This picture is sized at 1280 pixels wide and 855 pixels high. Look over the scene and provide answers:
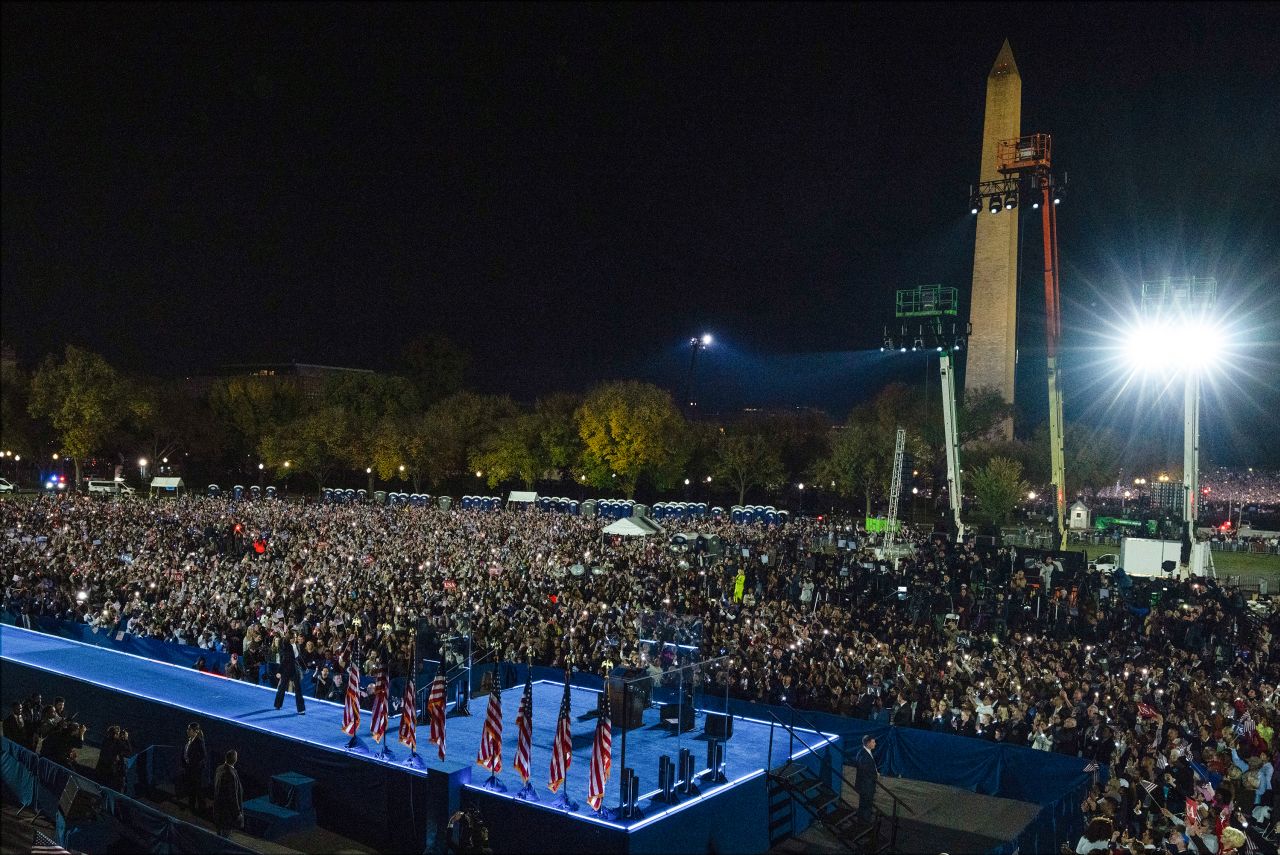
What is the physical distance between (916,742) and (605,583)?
1169cm

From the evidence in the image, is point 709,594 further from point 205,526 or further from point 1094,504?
point 1094,504

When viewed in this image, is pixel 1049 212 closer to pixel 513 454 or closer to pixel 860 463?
pixel 860 463

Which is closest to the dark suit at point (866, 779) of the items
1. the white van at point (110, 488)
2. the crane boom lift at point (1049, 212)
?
the crane boom lift at point (1049, 212)

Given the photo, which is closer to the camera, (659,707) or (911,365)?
(659,707)

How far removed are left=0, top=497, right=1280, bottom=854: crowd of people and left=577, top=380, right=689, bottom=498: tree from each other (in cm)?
2823

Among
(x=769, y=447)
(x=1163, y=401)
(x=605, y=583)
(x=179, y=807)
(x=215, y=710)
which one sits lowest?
(x=179, y=807)

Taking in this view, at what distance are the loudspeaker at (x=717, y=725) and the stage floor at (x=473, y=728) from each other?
1.28 feet

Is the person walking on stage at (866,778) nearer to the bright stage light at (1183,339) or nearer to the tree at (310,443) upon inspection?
the bright stage light at (1183,339)

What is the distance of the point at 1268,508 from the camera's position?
3287 inches

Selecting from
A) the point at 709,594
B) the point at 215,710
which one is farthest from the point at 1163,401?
the point at 215,710

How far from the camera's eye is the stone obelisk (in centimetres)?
6369

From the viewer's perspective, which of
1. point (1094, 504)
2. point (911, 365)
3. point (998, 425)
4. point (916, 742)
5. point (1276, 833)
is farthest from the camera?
point (911, 365)

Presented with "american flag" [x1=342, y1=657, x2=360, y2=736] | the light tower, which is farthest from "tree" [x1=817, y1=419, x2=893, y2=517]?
"american flag" [x1=342, y1=657, x2=360, y2=736]

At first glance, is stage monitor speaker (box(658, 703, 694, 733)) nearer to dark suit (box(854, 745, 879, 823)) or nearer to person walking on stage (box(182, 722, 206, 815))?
dark suit (box(854, 745, 879, 823))
